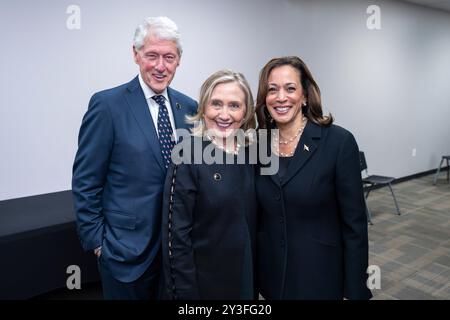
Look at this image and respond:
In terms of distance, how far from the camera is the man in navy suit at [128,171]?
55.0 inches

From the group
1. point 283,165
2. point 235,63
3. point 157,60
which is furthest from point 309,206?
point 235,63

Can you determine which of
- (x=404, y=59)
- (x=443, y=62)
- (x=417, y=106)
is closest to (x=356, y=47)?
(x=404, y=59)

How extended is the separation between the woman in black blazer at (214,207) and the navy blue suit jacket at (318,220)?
0.11 metres

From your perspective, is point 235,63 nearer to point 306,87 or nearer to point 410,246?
point 306,87

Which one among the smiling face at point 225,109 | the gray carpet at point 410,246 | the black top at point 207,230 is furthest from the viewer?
the gray carpet at point 410,246

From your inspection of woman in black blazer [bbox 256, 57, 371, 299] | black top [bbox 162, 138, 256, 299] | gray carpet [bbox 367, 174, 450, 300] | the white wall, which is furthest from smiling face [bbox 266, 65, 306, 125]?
gray carpet [bbox 367, 174, 450, 300]

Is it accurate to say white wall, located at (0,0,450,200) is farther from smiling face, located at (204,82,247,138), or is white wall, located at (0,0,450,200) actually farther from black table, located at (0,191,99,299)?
smiling face, located at (204,82,247,138)

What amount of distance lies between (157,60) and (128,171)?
0.50 metres

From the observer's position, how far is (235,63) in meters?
3.54

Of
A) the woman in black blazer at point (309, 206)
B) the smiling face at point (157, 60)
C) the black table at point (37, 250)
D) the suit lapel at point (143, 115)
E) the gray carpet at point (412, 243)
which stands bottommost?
the gray carpet at point (412, 243)

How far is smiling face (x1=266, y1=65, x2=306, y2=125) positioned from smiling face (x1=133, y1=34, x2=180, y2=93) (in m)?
0.45

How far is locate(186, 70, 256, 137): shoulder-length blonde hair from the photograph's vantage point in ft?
4.57

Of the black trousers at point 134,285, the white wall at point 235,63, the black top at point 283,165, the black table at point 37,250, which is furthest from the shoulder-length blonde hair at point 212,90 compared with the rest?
the white wall at point 235,63

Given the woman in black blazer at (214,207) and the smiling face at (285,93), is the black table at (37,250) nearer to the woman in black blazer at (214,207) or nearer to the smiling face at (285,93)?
the woman in black blazer at (214,207)
